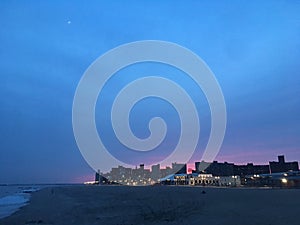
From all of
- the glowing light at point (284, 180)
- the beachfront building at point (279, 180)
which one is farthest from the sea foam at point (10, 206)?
the glowing light at point (284, 180)

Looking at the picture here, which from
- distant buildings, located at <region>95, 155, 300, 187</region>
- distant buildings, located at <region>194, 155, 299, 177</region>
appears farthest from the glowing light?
distant buildings, located at <region>194, 155, 299, 177</region>

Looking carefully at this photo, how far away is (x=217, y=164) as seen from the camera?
19925cm

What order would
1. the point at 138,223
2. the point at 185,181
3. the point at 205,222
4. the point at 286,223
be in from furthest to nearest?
the point at 185,181 < the point at 138,223 < the point at 205,222 < the point at 286,223

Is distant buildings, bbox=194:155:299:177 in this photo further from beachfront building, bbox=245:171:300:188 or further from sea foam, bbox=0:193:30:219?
sea foam, bbox=0:193:30:219

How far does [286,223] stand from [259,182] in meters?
70.5

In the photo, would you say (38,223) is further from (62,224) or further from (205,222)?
(205,222)

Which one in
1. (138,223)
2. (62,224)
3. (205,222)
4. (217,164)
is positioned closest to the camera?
(205,222)

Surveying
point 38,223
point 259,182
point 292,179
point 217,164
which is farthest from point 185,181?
point 38,223

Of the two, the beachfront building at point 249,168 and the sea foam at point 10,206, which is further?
the beachfront building at point 249,168

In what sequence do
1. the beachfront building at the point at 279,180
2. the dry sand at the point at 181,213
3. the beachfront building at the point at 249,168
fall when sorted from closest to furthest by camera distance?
the dry sand at the point at 181,213, the beachfront building at the point at 279,180, the beachfront building at the point at 249,168

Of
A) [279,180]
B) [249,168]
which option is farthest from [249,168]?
[279,180]

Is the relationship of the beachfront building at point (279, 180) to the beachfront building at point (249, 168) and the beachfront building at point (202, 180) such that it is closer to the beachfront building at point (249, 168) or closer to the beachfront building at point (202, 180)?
the beachfront building at point (202, 180)

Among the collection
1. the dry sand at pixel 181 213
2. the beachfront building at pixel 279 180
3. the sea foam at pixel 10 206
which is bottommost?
the sea foam at pixel 10 206

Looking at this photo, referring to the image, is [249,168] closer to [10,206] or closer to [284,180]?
[284,180]
